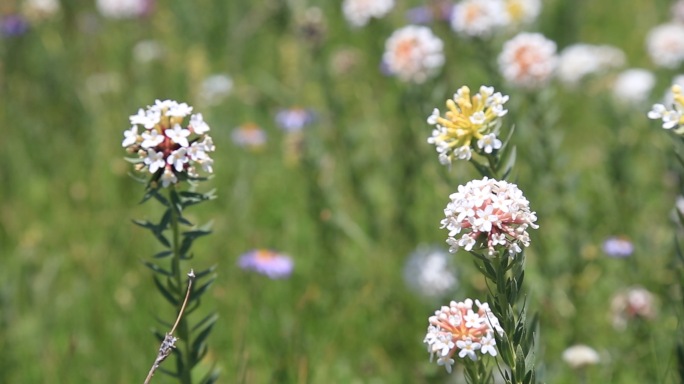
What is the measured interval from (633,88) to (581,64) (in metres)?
0.38

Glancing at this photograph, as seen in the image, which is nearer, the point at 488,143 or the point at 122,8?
the point at 488,143

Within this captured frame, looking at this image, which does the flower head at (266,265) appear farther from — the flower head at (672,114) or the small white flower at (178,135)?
the flower head at (672,114)

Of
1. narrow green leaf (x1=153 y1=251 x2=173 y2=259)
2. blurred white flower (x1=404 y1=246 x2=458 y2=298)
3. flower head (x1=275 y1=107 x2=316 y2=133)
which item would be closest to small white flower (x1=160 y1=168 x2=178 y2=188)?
narrow green leaf (x1=153 y1=251 x2=173 y2=259)

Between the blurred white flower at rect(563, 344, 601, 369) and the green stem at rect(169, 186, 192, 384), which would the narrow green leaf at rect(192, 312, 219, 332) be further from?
the blurred white flower at rect(563, 344, 601, 369)

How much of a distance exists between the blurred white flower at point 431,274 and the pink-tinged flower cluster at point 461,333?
1.36 metres

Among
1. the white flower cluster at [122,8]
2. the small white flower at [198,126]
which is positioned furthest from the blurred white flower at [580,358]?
the white flower cluster at [122,8]

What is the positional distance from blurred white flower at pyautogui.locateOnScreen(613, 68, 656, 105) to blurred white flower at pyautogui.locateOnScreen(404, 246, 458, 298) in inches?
54.7

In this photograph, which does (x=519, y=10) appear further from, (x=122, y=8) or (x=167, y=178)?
(x=167, y=178)

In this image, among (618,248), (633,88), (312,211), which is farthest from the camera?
(633,88)

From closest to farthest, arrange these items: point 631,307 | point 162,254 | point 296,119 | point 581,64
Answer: point 162,254
point 631,307
point 296,119
point 581,64

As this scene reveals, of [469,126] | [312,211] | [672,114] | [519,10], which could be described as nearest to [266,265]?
[312,211]

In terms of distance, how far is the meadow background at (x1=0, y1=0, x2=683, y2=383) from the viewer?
2.76 metres

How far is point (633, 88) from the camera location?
156 inches

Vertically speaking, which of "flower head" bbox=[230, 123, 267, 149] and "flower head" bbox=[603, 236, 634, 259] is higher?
"flower head" bbox=[230, 123, 267, 149]
